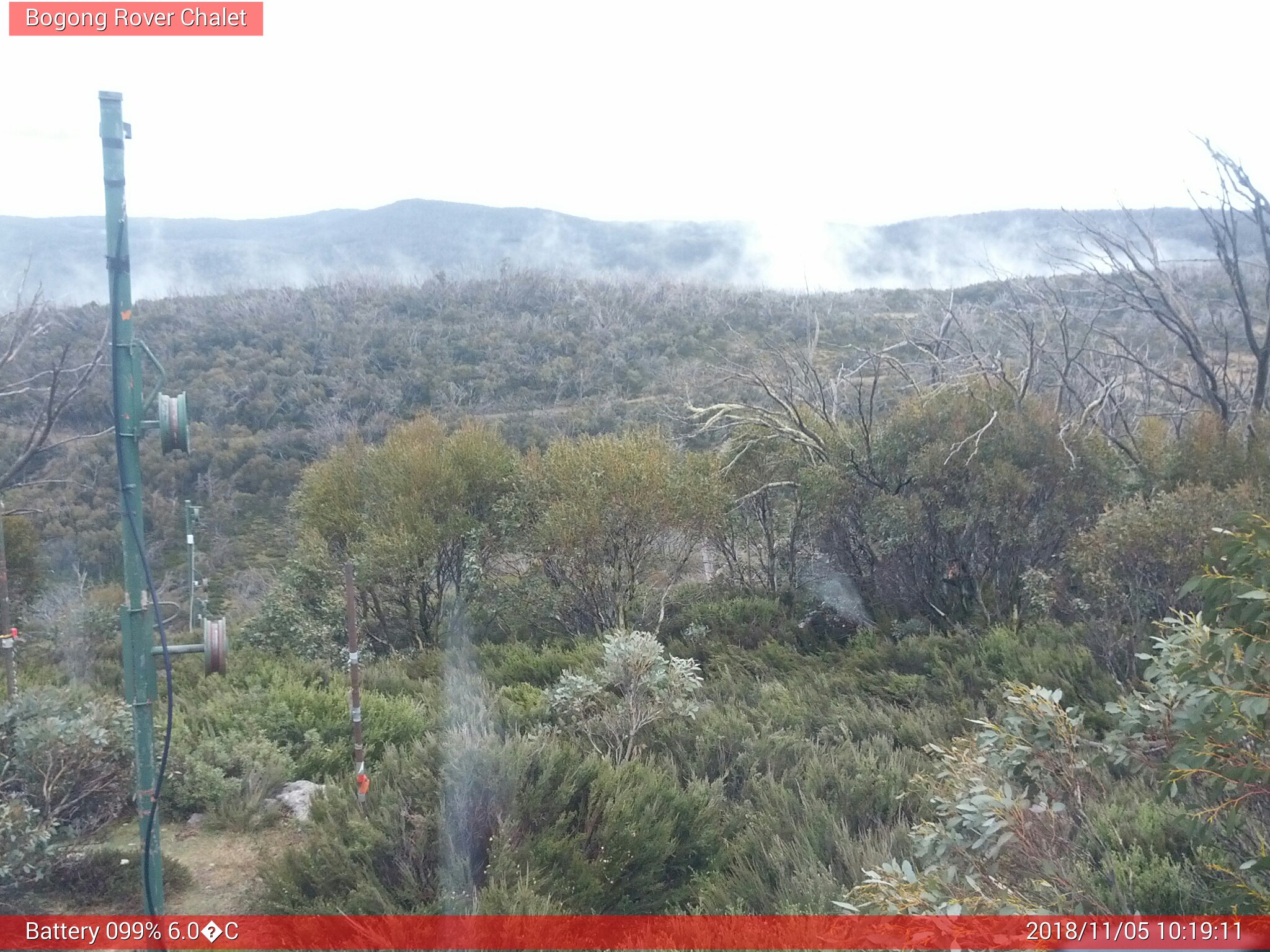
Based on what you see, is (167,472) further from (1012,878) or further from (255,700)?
(1012,878)

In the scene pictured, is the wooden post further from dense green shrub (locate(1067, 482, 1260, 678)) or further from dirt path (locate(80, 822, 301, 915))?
dense green shrub (locate(1067, 482, 1260, 678))

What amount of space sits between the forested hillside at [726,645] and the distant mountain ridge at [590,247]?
1187 cm

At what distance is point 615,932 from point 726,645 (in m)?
8.17

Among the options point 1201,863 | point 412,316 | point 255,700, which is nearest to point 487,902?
point 1201,863

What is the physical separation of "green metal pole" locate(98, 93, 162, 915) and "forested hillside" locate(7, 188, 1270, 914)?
66.6 inches

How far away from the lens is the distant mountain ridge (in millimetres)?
37750

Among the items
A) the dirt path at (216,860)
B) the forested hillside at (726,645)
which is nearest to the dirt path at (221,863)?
the dirt path at (216,860)

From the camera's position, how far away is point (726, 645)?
12422 millimetres

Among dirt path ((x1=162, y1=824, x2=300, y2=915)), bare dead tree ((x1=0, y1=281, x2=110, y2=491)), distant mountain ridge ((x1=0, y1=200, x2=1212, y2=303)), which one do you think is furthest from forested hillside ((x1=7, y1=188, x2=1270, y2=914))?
distant mountain ridge ((x1=0, y1=200, x2=1212, y2=303))

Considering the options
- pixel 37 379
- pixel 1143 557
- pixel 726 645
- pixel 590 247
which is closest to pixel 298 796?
pixel 726 645

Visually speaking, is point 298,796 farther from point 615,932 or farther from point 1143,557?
point 1143,557

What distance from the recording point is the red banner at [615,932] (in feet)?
9.41

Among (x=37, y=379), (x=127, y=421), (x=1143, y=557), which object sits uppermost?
(x=127, y=421)

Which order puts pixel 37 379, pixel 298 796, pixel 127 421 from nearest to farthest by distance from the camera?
pixel 127 421 < pixel 298 796 < pixel 37 379
